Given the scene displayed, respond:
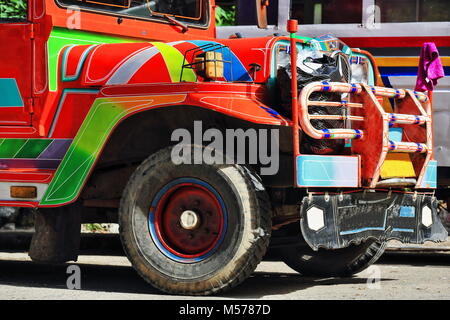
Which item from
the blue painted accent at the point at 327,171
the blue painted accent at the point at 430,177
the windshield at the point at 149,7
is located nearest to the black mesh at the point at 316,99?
the blue painted accent at the point at 327,171

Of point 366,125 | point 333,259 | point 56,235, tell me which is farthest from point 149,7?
point 333,259

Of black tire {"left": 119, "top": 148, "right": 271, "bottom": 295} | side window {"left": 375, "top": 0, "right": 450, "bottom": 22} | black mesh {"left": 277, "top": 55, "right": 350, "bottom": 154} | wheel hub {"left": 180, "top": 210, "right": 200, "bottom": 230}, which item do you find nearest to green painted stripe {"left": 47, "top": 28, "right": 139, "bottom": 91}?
black tire {"left": 119, "top": 148, "right": 271, "bottom": 295}

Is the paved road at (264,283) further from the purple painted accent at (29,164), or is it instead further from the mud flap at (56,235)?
the purple painted accent at (29,164)

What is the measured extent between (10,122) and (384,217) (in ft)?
9.13

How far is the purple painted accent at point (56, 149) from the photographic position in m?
6.58

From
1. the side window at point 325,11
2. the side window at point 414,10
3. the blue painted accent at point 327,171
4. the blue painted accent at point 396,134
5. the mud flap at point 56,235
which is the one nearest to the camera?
the blue painted accent at point 327,171

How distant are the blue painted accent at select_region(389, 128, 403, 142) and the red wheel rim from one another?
135cm

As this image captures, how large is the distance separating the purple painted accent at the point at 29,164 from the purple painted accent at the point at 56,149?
0.10 ft

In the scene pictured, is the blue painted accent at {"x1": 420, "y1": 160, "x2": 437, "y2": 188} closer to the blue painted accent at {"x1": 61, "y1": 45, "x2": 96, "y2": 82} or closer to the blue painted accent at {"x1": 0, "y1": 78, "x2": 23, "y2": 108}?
the blue painted accent at {"x1": 61, "y1": 45, "x2": 96, "y2": 82}

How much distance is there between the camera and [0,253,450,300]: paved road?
612 centimetres

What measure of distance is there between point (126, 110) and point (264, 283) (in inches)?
71.3

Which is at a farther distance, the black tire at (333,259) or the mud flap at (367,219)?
the black tire at (333,259)

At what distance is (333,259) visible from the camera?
7.36m

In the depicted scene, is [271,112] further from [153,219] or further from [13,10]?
[13,10]
